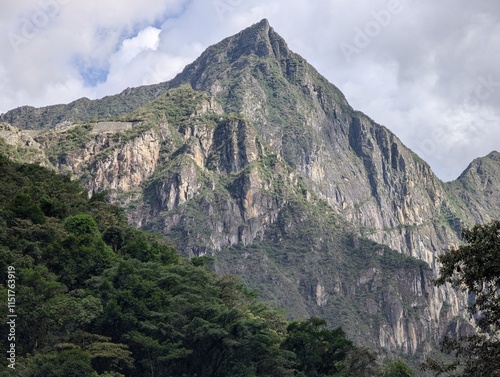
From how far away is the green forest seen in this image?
55.1 metres

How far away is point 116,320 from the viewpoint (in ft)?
206

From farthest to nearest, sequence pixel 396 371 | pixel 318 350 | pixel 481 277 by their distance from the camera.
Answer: pixel 396 371 → pixel 318 350 → pixel 481 277

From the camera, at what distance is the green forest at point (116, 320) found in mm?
55062

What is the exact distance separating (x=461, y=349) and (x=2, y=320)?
32247mm

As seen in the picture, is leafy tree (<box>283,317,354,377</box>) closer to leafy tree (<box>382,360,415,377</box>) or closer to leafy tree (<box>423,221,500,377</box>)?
leafy tree (<box>382,360,415,377</box>)

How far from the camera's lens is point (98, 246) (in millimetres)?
73312
